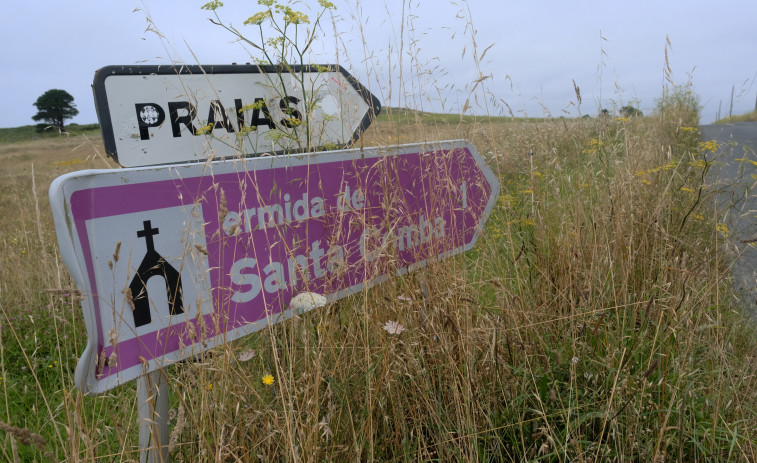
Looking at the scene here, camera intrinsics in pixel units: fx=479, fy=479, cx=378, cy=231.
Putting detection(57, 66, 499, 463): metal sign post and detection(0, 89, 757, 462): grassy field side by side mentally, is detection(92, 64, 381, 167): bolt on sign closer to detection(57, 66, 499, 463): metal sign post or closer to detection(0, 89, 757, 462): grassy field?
detection(57, 66, 499, 463): metal sign post

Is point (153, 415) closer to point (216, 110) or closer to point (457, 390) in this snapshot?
point (457, 390)

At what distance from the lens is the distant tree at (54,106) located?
55719mm

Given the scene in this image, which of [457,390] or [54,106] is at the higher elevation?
[54,106]

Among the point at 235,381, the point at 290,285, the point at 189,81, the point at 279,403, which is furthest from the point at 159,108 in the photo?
the point at 279,403

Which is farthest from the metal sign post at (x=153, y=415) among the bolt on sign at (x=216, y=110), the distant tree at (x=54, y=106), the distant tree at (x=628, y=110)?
the distant tree at (x=54, y=106)

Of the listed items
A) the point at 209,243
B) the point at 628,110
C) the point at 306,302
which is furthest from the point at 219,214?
the point at 628,110

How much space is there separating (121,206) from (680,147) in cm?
742

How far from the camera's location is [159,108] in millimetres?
1784

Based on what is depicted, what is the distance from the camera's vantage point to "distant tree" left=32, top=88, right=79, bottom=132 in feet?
183

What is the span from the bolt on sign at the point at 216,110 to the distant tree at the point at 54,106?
64.2m

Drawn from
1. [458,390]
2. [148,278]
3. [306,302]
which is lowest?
[458,390]

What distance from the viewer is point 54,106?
56.5 meters

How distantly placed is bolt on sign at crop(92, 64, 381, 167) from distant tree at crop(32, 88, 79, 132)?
6425cm

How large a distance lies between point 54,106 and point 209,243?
6839 cm
